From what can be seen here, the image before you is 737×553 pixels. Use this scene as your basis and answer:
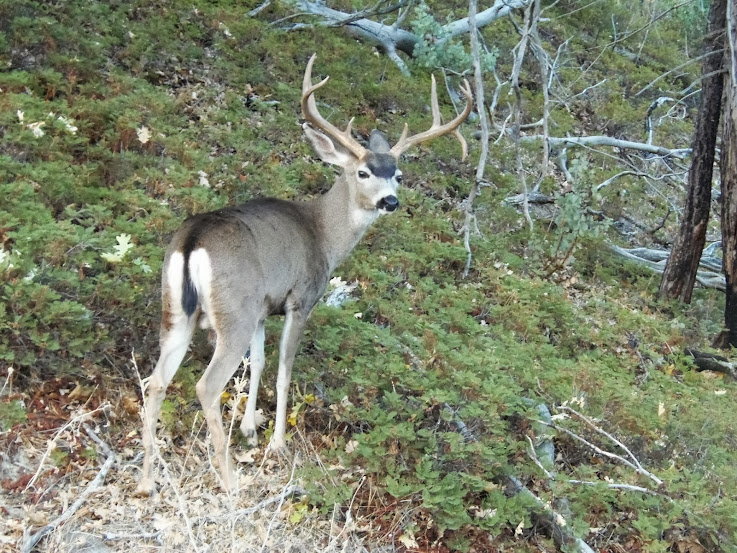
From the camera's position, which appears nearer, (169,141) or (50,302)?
(50,302)

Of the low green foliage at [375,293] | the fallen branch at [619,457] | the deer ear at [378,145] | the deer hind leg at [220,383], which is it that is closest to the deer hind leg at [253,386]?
the low green foliage at [375,293]

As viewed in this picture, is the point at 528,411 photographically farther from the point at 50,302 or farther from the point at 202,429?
the point at 50,302

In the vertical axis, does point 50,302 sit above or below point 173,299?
below

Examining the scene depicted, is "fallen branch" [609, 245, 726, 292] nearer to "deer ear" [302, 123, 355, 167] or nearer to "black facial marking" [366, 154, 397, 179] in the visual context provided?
"black facial marking" [366, 154, 397, 179]

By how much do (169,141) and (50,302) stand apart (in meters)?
3.36

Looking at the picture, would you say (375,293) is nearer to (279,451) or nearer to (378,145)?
(378,145)

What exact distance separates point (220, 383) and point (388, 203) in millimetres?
2201

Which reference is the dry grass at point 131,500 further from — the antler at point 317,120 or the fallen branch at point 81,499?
the antler at point 317,120

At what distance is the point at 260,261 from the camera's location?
4973mm

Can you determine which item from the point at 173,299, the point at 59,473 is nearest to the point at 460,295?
the point at 173,299

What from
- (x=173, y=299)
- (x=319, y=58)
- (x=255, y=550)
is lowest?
(x=255, y=550)

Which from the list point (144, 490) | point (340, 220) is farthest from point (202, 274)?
point (340, 220)

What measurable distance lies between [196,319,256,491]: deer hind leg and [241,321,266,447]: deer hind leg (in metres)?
0.53

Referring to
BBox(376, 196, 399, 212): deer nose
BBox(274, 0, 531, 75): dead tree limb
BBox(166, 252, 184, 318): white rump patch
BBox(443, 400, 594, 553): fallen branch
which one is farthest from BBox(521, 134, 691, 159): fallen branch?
BBox(166, 252, 184, 318): white rump patch
